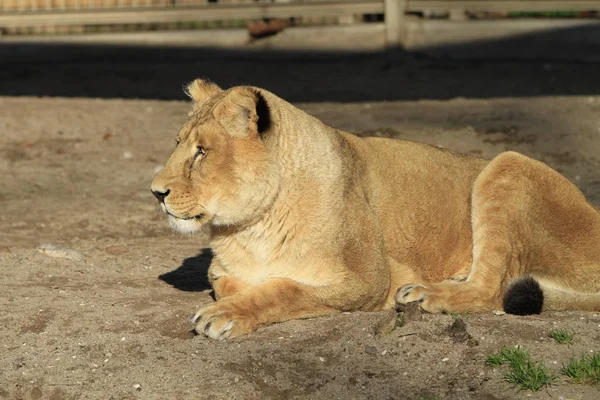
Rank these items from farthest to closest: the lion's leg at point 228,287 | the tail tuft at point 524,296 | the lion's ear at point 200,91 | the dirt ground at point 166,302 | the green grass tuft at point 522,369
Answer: the lion's ear at point 200,91 < the lion's leg at point 228,287 < the tail tuft at point 524,296 < the dirt ground at point 166,302 < the green grass tuft at point 522,369

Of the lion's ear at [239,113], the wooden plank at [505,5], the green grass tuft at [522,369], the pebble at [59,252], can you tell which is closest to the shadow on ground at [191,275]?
the pebble at [59,252]

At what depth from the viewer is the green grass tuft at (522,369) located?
4480mm

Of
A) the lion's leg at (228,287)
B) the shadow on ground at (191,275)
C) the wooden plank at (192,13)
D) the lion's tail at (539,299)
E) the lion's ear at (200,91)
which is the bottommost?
the shadow on ground at (191,275)

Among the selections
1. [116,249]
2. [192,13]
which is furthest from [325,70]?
[116,249]

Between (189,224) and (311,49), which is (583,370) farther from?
(311,49)

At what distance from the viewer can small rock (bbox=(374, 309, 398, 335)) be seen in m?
4.98

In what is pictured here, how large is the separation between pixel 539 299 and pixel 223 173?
1.73 m

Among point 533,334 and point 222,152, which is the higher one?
point 222,152

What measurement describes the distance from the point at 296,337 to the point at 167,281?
1731 millimetres

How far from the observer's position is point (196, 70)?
498 inches

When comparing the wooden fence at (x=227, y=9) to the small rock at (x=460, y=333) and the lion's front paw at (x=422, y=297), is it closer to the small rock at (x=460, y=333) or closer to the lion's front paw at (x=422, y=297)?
the lion's front paw at (x=422, y=297)

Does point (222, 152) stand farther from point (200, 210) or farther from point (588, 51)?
point (588, 51)

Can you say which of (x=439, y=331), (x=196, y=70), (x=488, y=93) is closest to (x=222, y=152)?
(x=439, y=331)

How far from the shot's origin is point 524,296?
5.28 meters
